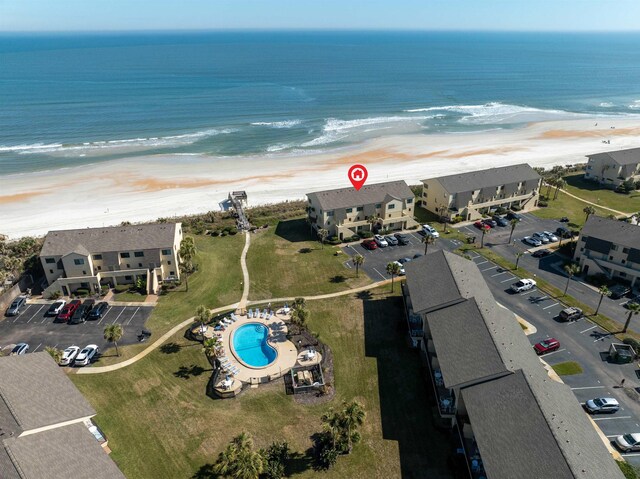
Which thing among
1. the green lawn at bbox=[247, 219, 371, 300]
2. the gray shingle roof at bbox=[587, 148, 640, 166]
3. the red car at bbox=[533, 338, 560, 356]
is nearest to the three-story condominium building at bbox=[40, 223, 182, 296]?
the green lawn at bbox=[247, 219, 371, 300]

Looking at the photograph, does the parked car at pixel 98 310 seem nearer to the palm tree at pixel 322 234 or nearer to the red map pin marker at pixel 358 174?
the palm tree at pixel 322 234

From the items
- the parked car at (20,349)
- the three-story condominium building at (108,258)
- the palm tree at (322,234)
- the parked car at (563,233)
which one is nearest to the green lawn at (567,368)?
the parked car at (563,233)

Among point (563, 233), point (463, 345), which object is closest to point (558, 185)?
point (563, 233)

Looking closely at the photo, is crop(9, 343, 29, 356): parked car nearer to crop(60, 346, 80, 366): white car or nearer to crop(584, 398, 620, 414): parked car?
crop(60, 346, 80, 366): white car

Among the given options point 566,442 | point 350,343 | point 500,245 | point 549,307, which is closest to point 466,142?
point 500,245

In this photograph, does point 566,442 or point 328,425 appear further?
point 328,425

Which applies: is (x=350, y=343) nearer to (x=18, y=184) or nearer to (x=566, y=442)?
(x=566, y=442)
